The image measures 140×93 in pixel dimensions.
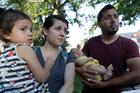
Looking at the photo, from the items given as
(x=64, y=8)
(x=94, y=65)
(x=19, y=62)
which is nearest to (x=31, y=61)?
(x=19, y=62)

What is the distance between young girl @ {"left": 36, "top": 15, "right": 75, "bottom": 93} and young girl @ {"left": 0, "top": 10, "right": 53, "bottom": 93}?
40 cm

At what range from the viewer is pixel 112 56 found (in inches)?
167

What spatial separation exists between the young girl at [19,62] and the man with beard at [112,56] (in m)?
0.99

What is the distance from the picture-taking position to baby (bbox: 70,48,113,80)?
3.62m

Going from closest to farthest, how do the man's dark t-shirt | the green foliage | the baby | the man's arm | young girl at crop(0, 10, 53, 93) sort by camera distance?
young girl at crop(0, 10, 53, 93) → the baby → the man's arm → the man's dark t-shirt → the green foliage

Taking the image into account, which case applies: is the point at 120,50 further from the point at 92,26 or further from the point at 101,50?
the point at 92,26

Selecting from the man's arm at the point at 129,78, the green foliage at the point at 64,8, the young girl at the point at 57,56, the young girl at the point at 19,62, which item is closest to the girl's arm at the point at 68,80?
the young girl at the point at 57,56

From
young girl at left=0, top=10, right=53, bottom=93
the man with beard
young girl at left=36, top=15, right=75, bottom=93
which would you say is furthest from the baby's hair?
the man with beard

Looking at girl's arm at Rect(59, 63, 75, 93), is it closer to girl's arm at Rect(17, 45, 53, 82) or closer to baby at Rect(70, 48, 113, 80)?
baby at Rect(70, 48, 113, 80)

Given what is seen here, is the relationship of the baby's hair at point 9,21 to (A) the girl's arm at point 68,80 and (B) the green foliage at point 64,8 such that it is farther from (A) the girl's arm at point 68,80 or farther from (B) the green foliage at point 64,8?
(B) the green foliage at point 64,8

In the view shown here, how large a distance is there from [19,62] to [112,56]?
159 cm

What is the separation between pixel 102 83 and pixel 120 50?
0.48 m

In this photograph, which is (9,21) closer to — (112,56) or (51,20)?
(51,20)

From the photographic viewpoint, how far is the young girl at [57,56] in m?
3.42
